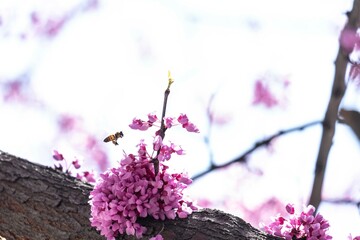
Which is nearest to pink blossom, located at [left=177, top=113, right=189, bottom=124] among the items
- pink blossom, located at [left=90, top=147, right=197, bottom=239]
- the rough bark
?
pink blossom, located at [left=90, top=147, right=197, bottom=239]

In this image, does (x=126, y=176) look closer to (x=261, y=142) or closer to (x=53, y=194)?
(x=53, y=194)

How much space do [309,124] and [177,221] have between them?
106 centimetres

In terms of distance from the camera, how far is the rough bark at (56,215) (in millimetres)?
2189

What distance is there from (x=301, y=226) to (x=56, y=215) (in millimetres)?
819

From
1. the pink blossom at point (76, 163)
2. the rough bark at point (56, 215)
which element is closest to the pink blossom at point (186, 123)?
the rough bark at point (56, 215)

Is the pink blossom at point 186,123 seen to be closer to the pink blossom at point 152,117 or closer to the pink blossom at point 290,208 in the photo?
the pink blossom at point 152,117

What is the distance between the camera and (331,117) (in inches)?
113

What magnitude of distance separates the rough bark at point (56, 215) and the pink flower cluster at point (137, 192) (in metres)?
0.06

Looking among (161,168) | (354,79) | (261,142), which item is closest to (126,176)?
(161,168)

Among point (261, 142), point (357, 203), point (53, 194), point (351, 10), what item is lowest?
point (53, 194)

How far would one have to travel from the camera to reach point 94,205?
7.00ft

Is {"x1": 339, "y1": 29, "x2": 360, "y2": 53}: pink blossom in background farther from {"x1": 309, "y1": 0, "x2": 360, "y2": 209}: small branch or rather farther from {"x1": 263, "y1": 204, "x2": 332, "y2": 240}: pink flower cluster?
{"x1": 263, "y1": 204, "x2": 332, "y2": 240}: pink flower cluster

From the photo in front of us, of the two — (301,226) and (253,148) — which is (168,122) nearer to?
(301,226)

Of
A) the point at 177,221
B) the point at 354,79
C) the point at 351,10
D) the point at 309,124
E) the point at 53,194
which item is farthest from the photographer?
the point at 354,79
